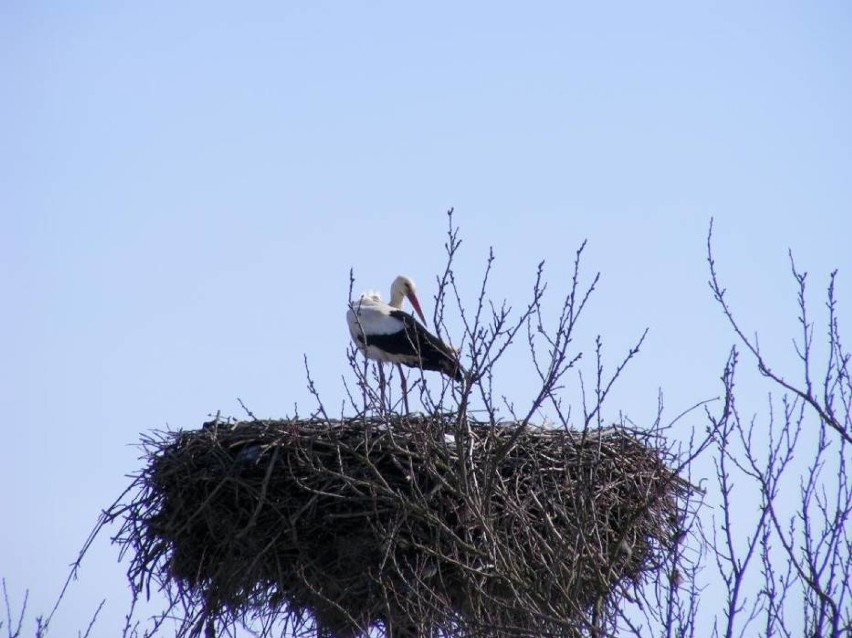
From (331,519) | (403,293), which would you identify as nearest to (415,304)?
(403,293)

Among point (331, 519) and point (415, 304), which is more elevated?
point (415, 304)

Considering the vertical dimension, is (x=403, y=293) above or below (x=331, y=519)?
above

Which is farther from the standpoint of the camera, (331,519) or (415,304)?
(415,304)

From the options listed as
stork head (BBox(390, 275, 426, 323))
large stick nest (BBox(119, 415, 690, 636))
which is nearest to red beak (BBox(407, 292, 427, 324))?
stork head (BBox(390, 275, 426, 323))

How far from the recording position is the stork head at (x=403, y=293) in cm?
1245

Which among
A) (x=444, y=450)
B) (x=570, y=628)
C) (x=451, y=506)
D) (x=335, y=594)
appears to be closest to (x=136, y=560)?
(x=335, y=594)

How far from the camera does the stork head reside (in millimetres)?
12445

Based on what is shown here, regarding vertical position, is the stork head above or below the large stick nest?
above

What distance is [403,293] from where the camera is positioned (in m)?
12.5

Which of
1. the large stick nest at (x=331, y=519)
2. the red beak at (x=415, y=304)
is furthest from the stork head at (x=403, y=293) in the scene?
the large stick nest at (x=331, y=519)

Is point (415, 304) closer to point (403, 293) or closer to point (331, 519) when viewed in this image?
point (403, 293)

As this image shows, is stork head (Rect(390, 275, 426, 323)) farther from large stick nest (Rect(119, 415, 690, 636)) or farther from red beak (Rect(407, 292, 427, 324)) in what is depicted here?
large stick nest (Rect(119, 415, 690, 636))

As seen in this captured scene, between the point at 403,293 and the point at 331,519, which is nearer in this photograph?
the point at 331,519

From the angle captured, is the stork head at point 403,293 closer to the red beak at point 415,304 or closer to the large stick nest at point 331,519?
the red beak at point 415,304
